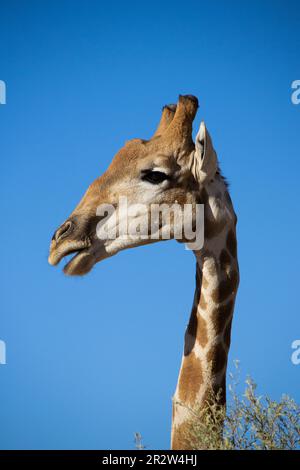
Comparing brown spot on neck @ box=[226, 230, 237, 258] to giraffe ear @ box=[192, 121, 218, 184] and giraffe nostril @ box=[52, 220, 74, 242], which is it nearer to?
giraffe ear @ box=[192, 121, 218, 184]

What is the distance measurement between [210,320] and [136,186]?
155 cm

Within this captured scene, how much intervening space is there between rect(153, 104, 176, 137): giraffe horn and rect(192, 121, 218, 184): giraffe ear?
0.77 m

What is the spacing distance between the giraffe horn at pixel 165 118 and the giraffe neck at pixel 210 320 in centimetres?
103

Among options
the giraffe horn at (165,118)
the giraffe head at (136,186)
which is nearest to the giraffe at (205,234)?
the giraffe head at (136,186)

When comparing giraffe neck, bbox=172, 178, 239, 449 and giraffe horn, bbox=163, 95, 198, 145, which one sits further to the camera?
giraffe horn, bbox=163, 95, 198, 145

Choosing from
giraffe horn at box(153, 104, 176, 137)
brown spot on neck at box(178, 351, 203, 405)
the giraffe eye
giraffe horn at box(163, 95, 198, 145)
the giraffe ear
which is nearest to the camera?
brown spot on neck at box(178, 351, 203, 405)

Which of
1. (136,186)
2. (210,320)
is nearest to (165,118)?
(136,186)

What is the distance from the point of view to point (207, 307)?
6.79 m

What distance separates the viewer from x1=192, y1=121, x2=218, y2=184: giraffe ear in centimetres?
691

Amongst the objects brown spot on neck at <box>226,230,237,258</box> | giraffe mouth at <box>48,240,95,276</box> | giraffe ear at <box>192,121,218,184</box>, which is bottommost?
giraffe mouth at <box>48,240,95,276</box>

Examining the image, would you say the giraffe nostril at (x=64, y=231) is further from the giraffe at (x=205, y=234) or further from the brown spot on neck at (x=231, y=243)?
the brown spot on neck at (x=231, y=243)

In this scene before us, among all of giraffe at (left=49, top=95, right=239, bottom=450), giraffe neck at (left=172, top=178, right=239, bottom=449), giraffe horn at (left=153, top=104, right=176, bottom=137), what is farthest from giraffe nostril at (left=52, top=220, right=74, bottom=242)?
giraffe horn at (left=153, top=104, right=176, bottom=137)
